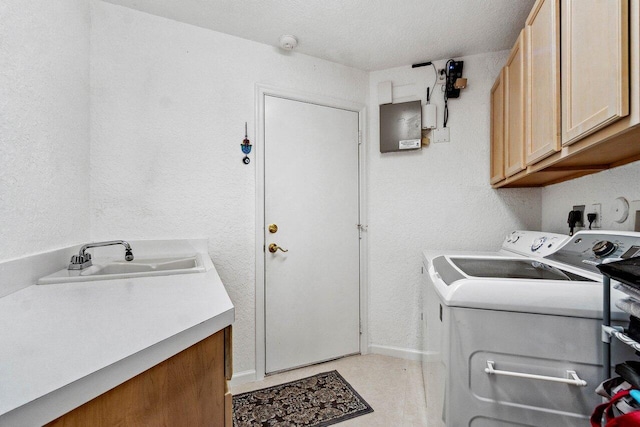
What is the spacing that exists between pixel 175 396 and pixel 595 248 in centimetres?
160

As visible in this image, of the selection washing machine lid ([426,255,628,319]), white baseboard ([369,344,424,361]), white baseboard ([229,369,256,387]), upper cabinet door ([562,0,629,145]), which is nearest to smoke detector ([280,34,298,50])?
upper cabinet door ([562,0,629,145])

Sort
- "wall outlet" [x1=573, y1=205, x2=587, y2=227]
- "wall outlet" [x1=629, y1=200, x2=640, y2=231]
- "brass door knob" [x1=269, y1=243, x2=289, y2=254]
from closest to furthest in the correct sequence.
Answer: "wall outlet" [x1=629, y1=200, x2=640, y2=231]
"wall outlet" [x1=573, y1=205, x2=587, y2=227]
"brass door knob" [x1=269, y1=243, x2=289, y2=254]

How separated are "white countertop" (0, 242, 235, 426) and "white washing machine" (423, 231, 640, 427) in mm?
804

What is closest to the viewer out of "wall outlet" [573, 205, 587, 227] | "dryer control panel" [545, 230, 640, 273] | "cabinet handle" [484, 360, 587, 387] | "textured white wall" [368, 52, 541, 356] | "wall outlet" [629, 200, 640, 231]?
"cabinet handle" [484, 360, 587, 387]

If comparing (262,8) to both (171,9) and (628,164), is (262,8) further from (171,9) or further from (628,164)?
(628,164)

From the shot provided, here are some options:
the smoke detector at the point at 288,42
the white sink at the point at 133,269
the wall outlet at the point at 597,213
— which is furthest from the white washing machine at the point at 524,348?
the smoke detector at the point at 288,42

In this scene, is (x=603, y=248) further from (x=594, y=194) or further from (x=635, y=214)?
(x=594, y=194)

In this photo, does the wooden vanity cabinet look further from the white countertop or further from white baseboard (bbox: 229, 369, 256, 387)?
white baseboard (bbox: 229, 369, 256, 387)

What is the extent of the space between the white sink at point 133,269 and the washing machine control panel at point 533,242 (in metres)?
1.79

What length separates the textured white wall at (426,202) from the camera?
223cm

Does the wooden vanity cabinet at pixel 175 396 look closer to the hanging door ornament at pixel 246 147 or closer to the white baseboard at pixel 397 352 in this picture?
the hanging door ornament at pixel 246 147

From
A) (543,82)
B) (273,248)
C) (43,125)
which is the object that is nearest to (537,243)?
(543,82)

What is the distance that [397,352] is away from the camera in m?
2.37

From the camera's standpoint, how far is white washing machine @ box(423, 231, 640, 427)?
88 cm
